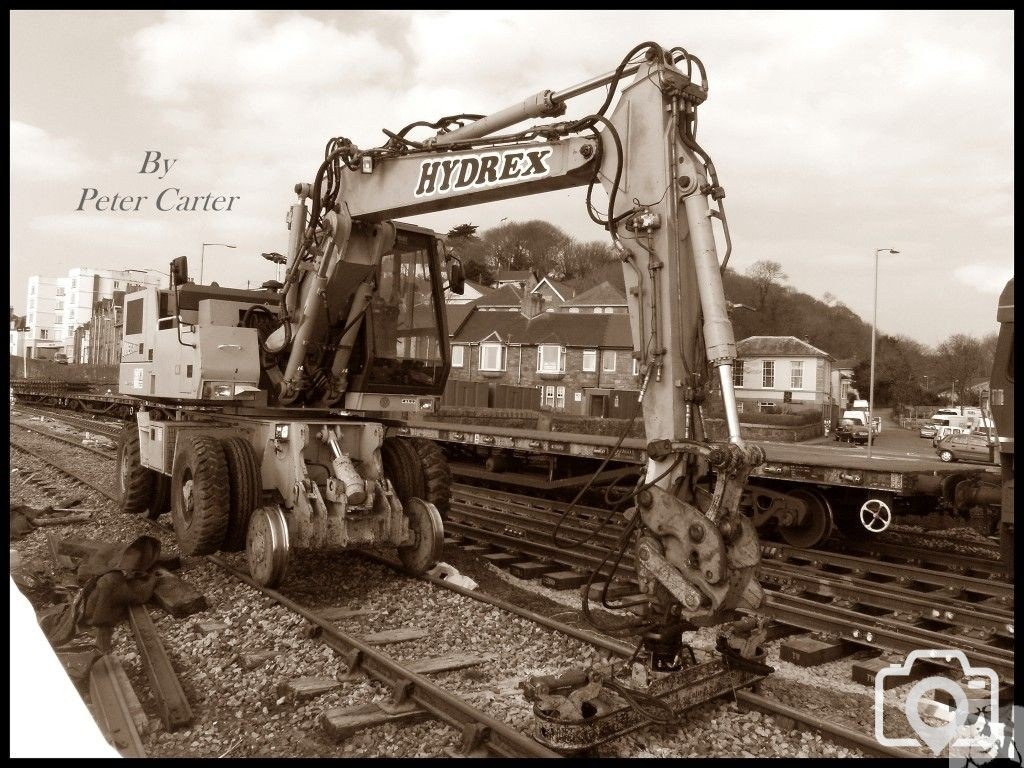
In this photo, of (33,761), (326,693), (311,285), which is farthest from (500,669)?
(311,285)

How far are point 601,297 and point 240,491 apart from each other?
46.8 m

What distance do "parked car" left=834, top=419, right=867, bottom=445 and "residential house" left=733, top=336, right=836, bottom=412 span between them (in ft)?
46.3

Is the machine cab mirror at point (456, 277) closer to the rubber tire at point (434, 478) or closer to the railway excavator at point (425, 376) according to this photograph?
the railway excavator at point (425, 376)

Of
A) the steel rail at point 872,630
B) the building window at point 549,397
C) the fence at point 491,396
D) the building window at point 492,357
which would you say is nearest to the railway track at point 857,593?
the steel rail at point 872,630

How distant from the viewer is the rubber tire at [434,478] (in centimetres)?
855

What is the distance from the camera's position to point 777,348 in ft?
188

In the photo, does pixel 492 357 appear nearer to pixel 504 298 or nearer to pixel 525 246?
pixel 504 298

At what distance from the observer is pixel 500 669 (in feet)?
17.4

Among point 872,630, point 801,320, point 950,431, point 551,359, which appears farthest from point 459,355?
point 872,630

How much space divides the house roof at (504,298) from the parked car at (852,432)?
23178 millimetres

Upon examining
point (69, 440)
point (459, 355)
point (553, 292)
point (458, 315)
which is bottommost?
point (69, 440)

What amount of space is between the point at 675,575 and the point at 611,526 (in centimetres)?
674

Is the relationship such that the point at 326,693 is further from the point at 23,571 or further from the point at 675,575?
the point at 23,571

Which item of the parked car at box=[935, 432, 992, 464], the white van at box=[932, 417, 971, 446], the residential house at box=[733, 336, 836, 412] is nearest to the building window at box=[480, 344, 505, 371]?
the residential house at box=[733, 336, 836, 412]
